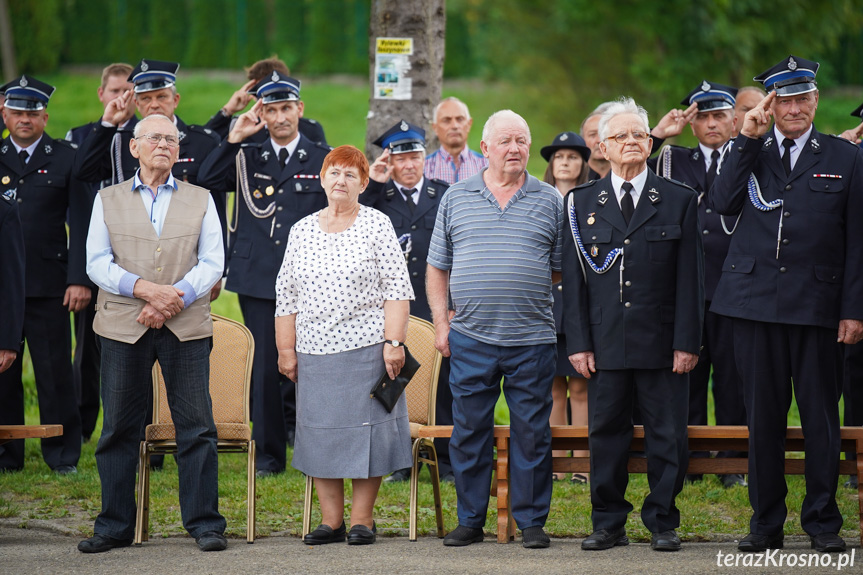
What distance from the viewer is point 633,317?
225 inches

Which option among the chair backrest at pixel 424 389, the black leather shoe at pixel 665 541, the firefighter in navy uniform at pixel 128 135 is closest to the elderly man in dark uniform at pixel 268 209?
the firefighter in navy uniform at pixel 128 135

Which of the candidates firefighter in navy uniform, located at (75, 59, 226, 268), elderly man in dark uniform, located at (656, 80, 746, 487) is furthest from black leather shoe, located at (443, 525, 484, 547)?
firefighter in navy uniform, located at (75, 59, 226, 268)

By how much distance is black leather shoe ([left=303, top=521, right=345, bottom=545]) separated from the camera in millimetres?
5918

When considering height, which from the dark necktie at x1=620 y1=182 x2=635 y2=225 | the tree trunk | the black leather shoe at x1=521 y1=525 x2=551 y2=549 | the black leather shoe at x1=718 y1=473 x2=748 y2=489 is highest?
the tree trunk

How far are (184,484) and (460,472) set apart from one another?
146 cm

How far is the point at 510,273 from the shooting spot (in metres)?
5.88

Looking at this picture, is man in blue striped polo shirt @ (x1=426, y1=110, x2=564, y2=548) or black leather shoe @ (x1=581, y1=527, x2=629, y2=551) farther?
man in blue striped polo shirt @ (x1=426, y1=110, x2=564, y2=548)

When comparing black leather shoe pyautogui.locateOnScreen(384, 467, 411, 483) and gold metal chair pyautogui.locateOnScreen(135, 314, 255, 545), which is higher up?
gold metal chair pyautogui.locateOnScreen(135, 314, 255, 545)

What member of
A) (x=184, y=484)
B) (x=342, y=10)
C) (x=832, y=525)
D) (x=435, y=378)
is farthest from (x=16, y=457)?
(x=342, y=10)

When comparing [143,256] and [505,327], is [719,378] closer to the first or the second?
[505,327]

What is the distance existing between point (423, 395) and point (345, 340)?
857 mm

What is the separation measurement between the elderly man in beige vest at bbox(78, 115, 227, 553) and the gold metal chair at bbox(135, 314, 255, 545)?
18cm

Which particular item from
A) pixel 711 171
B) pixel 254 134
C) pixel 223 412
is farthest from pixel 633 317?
pixel 254 134

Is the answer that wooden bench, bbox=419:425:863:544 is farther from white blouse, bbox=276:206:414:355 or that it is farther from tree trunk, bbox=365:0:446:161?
tree trunk, bbox=365:0:446:161
